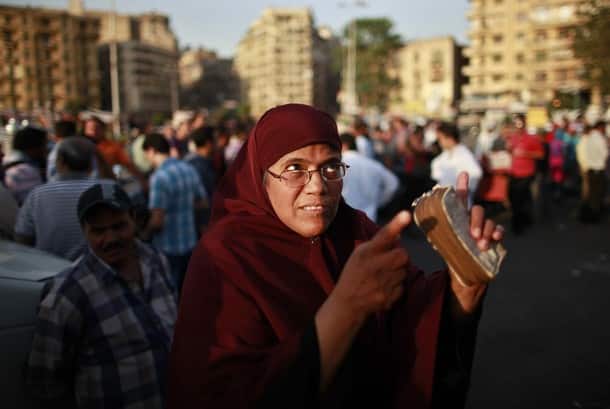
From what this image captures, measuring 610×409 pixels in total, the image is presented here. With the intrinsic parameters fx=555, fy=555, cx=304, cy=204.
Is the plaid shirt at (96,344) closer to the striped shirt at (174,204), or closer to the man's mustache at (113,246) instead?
the man's mustache at (113,246)

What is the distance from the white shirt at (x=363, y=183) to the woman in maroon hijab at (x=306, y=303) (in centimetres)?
387

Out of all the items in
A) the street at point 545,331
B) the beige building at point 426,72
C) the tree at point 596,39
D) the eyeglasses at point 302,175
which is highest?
the beige building at point 426,72

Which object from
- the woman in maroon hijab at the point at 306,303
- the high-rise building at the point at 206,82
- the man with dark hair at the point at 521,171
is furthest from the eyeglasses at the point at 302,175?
the high-rise building at the point at 206,82

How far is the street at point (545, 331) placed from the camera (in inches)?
156

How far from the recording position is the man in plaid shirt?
2.24 meters

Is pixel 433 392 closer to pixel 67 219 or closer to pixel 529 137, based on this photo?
pixel 67 219

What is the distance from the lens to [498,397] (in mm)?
3914

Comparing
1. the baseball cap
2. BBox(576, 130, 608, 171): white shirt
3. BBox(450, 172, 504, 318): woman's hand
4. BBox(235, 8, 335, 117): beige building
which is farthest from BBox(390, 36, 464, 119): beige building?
BBox(450, 172, 504, 318): woman's hand

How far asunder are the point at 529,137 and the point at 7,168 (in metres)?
8.37

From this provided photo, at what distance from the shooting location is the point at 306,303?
1.61 meters

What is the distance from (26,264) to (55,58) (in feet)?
303

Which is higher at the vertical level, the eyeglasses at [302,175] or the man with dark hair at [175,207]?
the eyeglasses at [302,175]

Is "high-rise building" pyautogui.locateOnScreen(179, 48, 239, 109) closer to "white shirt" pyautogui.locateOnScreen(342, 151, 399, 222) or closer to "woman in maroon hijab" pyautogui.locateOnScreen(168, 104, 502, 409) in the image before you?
"white shirt" pyautogui.locateOnScreen(342, 151, 399, 222)

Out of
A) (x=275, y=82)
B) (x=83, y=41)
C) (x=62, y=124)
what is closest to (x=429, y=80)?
(x=275, y=82)
